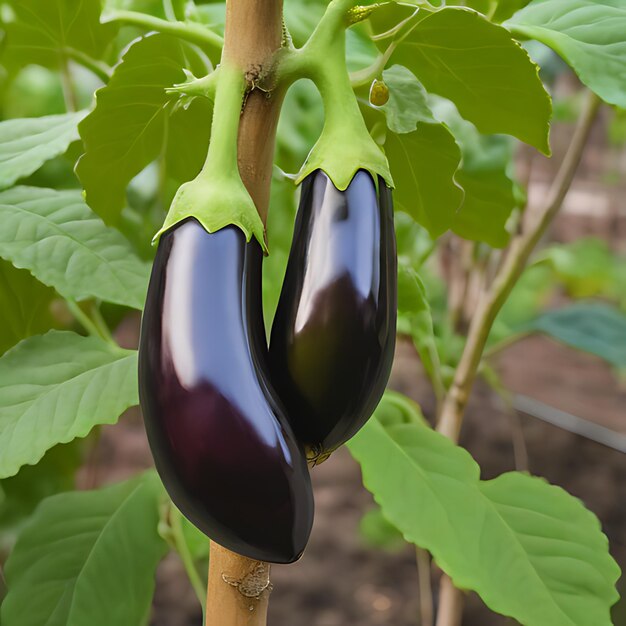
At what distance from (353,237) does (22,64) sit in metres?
0.34

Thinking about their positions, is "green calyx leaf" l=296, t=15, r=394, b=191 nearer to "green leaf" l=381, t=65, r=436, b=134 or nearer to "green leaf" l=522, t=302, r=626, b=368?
"green leaf" l=381, t=65, r=436, b=134

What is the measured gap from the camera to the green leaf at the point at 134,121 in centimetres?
29

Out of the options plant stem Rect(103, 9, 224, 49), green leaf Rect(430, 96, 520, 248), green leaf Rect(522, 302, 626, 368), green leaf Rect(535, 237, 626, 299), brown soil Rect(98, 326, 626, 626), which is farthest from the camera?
green leaf Rect(535, 237, 626, 299)

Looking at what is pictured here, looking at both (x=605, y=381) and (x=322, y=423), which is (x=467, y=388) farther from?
(x=605, y=381)

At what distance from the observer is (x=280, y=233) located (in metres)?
0.50

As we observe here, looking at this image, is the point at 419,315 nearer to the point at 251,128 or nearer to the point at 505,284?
the point at 505,284

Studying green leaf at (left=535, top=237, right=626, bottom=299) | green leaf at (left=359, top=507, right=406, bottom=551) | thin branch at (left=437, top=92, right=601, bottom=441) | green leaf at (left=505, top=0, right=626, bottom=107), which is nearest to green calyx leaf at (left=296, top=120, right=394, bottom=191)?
green leaf at (left=505, top=0, right=626, bottom=107)

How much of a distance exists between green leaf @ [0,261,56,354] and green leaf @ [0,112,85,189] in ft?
0.29

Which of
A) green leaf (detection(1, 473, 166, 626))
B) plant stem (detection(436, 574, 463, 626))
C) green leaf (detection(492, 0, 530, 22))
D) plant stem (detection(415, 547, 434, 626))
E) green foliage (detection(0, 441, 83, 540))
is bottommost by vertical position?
plant stem (detection(415, 547, 434, 626))

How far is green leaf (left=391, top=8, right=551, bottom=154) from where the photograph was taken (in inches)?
10.3

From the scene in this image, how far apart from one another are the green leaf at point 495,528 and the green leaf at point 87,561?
0.49ft

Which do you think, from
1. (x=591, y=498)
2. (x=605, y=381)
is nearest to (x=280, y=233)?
(x=591, y=498)

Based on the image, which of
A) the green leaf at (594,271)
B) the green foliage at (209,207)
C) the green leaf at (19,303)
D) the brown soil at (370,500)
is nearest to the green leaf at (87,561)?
the green foliage at (209,207)

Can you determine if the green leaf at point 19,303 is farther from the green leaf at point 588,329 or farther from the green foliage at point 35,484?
the green leaf at point 588,329
